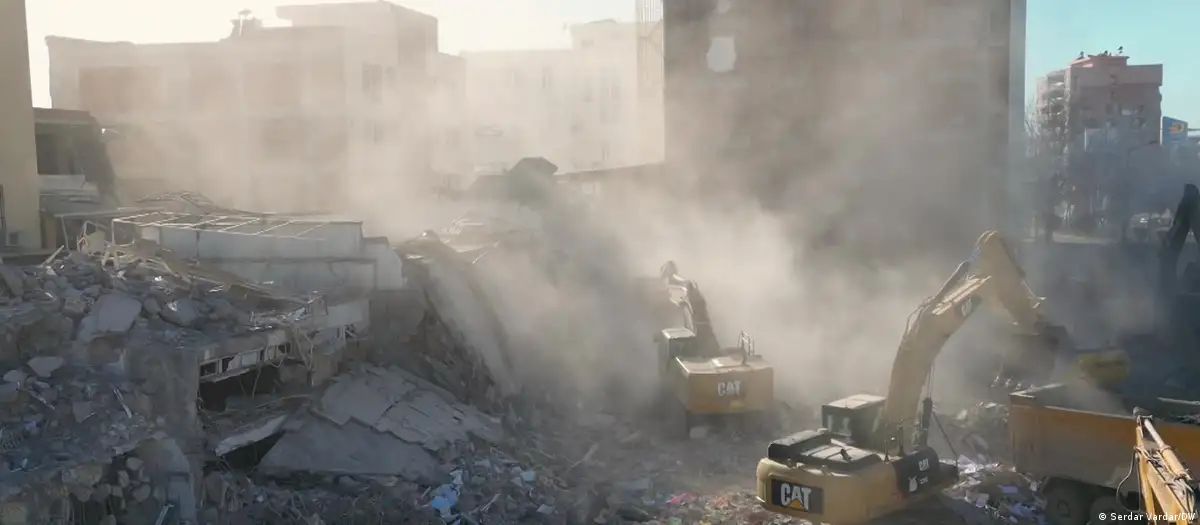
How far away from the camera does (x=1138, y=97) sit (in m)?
39.6

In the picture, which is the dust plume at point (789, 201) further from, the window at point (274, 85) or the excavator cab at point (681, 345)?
the window at point (274, 85)

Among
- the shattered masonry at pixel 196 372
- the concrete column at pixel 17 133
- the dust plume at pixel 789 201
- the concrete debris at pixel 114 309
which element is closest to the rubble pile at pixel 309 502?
the shattered masonry at pixel 196 372

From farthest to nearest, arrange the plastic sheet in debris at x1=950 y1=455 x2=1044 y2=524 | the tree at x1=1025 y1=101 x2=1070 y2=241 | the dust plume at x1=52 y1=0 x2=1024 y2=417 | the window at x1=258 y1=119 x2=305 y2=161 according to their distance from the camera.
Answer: the tree at x1=1025 y1=101 x2=1070 y2=241 < the window at x1=258 y1=119 x2=305 y2=161 < the dust plume at x1=52 y1=0 x2=1024 y2=417 < the plastic sheet in debris at x1=950 y1=455 x2=1044 y2=524

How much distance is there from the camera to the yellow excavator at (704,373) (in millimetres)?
10641

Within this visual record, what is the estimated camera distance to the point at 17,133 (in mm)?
12891

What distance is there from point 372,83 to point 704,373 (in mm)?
22116

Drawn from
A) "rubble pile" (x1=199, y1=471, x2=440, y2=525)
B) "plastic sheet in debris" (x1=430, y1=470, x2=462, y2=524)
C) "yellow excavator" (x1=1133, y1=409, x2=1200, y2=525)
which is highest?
"yellow excavator" (x1=1133, y1=409, x2=1200, y2=525)

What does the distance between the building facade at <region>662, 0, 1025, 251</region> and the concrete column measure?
10922 mm

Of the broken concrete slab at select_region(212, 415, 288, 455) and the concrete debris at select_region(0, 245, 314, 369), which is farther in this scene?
the broken concrete slab at select_region(212, 415, 288, 455)

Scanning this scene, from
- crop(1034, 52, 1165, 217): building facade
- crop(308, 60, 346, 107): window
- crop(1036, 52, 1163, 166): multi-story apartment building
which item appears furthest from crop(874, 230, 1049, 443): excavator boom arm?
crop(1036, 52, 1163, 166): multi-story apartment building

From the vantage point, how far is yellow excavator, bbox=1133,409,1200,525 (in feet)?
16.6

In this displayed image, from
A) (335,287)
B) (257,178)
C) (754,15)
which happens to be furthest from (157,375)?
(257,178)

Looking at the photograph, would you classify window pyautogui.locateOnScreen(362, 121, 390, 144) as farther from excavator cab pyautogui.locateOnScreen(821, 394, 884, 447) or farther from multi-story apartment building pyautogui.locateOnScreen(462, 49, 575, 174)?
excavator cab pyautogui.locateOnScreen(821, 394, 884, 447)

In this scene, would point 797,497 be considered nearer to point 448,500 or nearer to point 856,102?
point 448,500
